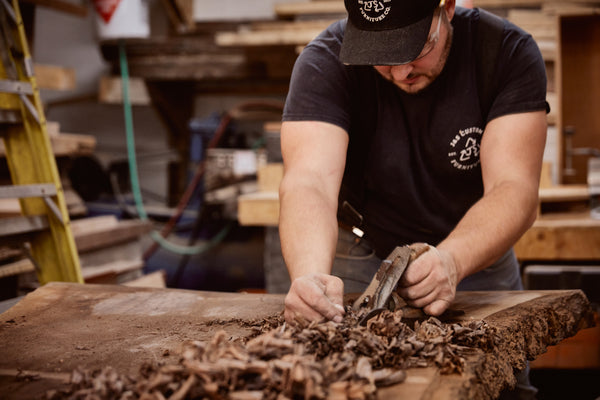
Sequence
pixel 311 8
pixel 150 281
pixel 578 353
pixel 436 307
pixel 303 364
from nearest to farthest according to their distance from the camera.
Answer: pixel 303 364 → pixel 436 307 → pixel 578 353 → pixel 150 281 → pixel 311 8

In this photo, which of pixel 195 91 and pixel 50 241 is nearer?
pixel 50 241

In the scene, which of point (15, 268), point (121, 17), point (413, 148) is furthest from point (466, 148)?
point (121, 17)

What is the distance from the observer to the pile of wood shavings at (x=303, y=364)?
94cm

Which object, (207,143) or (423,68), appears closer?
(423,68)

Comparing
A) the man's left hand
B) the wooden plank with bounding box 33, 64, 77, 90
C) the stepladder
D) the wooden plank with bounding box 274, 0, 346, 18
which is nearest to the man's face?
the man's left hand

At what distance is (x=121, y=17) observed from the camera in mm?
4492

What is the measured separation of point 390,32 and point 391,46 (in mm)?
46

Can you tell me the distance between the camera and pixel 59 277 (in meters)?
2.37

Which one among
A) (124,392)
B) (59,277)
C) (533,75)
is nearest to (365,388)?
(124,392)

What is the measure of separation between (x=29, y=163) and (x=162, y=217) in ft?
10.8

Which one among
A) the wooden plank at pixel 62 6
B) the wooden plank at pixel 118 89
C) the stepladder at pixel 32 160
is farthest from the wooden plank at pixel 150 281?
the wooden plank at pixel 118 89

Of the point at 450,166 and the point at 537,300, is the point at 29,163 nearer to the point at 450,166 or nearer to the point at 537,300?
the point at 450,166

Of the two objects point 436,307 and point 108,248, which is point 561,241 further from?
point 108,248

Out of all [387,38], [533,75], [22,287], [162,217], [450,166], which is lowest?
[162,217]
